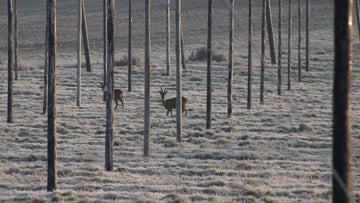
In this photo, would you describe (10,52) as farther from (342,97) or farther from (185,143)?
(342,97)

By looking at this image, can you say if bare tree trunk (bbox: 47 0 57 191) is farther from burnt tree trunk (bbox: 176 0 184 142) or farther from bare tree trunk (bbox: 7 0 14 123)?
bare tree trunk (bbox: 7 0 14 123)

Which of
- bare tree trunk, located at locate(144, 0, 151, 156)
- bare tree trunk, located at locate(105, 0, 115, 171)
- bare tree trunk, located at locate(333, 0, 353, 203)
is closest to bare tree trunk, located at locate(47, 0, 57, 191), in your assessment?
bare tree trunk, located at locate(105, 0, 115, 171)

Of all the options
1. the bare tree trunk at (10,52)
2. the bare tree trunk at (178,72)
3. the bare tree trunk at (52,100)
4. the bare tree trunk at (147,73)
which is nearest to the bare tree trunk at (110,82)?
the bare tree trunk at (147,73)

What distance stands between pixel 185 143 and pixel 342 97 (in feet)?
45.2

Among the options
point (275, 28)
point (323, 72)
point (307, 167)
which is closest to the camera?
point (307, 167)

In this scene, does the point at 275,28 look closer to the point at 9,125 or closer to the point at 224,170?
the point at 9,125

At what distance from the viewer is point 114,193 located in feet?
41.1

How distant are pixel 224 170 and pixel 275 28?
61.3 metres

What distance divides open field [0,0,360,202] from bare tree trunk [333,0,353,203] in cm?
516

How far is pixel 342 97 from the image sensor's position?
7.02 m

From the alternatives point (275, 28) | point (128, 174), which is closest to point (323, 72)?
point (275, 28)

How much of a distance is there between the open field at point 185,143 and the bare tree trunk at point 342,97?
516 centimetres

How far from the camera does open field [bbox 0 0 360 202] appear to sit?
13.2m

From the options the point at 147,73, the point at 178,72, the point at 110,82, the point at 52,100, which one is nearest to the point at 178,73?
the point at 178,72
